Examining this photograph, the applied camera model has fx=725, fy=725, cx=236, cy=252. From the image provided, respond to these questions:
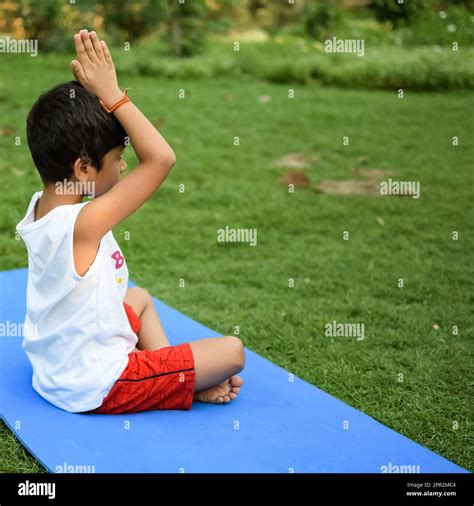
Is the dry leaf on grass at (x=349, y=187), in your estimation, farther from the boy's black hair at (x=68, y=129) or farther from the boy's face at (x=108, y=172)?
the boy's black hair at (x=68, y=129)

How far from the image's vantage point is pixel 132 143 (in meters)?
2.65

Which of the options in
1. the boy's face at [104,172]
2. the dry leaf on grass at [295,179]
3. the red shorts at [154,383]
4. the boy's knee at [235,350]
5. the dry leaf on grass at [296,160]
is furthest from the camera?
the dry leaf on grass at [296,160]

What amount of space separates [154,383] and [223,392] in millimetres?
324

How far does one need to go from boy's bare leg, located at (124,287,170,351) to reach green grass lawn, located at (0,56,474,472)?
0.46 m

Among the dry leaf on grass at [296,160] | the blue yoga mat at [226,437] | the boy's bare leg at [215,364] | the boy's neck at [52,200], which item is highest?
the boy's neck at [52,200]

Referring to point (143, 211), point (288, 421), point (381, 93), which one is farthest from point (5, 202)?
point (381, 93)

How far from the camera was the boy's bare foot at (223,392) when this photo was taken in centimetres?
305

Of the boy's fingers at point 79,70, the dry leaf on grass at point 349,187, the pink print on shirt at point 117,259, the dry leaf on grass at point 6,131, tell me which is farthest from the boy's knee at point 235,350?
the dry leaf on grass at point 6,131

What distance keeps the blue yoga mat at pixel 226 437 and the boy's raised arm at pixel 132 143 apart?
0.76m

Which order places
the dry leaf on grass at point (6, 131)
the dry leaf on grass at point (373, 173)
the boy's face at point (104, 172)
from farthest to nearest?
the dry leaf on grass at point (6, 131) → the dry leaf on grass at point (373, 173) → the boy's face at point (104, 172)

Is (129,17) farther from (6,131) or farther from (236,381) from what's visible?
(236,381)

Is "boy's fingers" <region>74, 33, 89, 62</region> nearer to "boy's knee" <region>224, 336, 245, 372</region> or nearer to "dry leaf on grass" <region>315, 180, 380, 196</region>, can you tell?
"boy's knee" <region>224, 336, 245, 372</region>

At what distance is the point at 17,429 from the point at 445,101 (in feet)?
25.6

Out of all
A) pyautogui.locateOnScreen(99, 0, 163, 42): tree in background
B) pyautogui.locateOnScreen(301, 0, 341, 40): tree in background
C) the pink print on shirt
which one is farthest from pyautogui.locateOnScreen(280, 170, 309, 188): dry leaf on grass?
pyautogui.locateOnScreen(301, 0, 341, 40): tree in background
